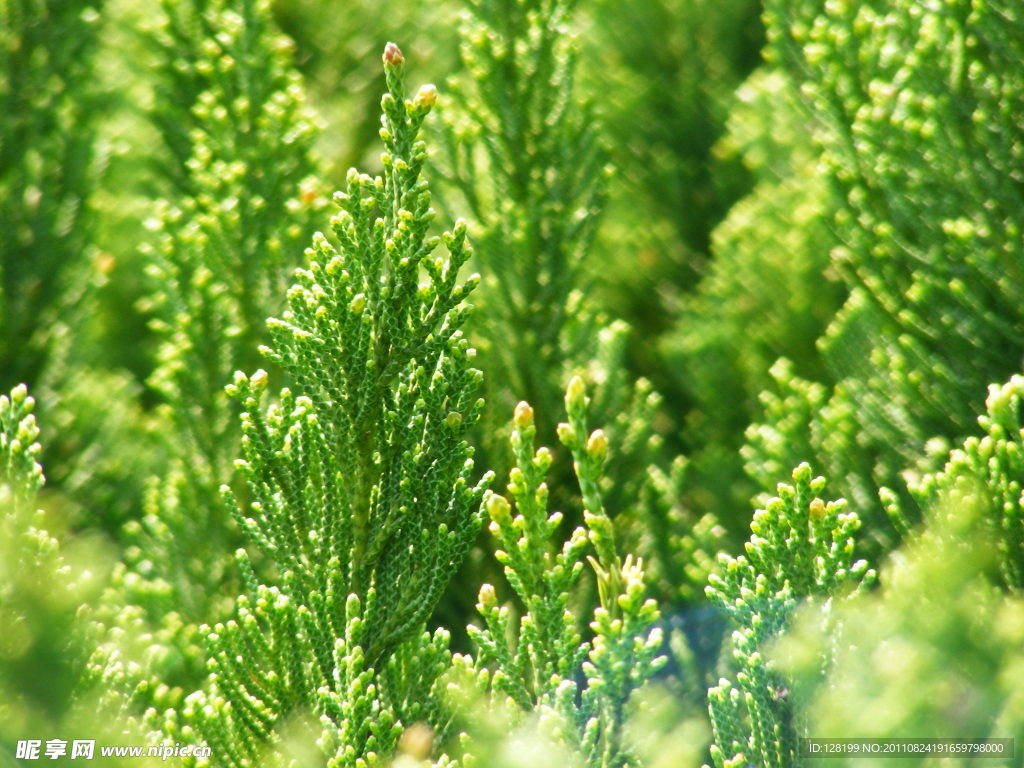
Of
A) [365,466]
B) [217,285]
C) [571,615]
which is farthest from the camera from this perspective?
[217,285]

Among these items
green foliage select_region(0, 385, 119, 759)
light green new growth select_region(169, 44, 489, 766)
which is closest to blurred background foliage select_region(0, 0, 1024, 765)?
green foliage select_region(0, 385, 119, 759)

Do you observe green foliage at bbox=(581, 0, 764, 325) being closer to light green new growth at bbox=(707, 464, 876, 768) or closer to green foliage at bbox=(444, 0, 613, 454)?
green foliage at bbox=(444, 0, 613, 454)

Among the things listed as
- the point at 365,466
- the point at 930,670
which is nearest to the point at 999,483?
the point at 930,670

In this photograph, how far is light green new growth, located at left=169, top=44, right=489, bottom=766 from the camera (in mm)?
1236

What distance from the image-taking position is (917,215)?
5.73 feet

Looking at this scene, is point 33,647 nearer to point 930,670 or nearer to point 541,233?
point 930,670

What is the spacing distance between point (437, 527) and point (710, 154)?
2.08 metres

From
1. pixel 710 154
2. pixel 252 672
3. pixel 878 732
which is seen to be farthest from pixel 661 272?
pixel 878 732

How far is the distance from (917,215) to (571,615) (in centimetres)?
113

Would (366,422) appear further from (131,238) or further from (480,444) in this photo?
(131,238)

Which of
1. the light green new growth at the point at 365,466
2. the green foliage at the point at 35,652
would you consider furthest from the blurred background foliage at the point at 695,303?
the light green new growth at the point at 365,466

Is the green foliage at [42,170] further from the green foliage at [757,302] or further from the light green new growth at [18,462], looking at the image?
the green foliage at [757,302]

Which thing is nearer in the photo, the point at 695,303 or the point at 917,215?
the point at 917,215

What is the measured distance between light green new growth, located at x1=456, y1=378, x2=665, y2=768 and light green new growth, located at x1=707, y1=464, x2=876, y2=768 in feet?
0.49
